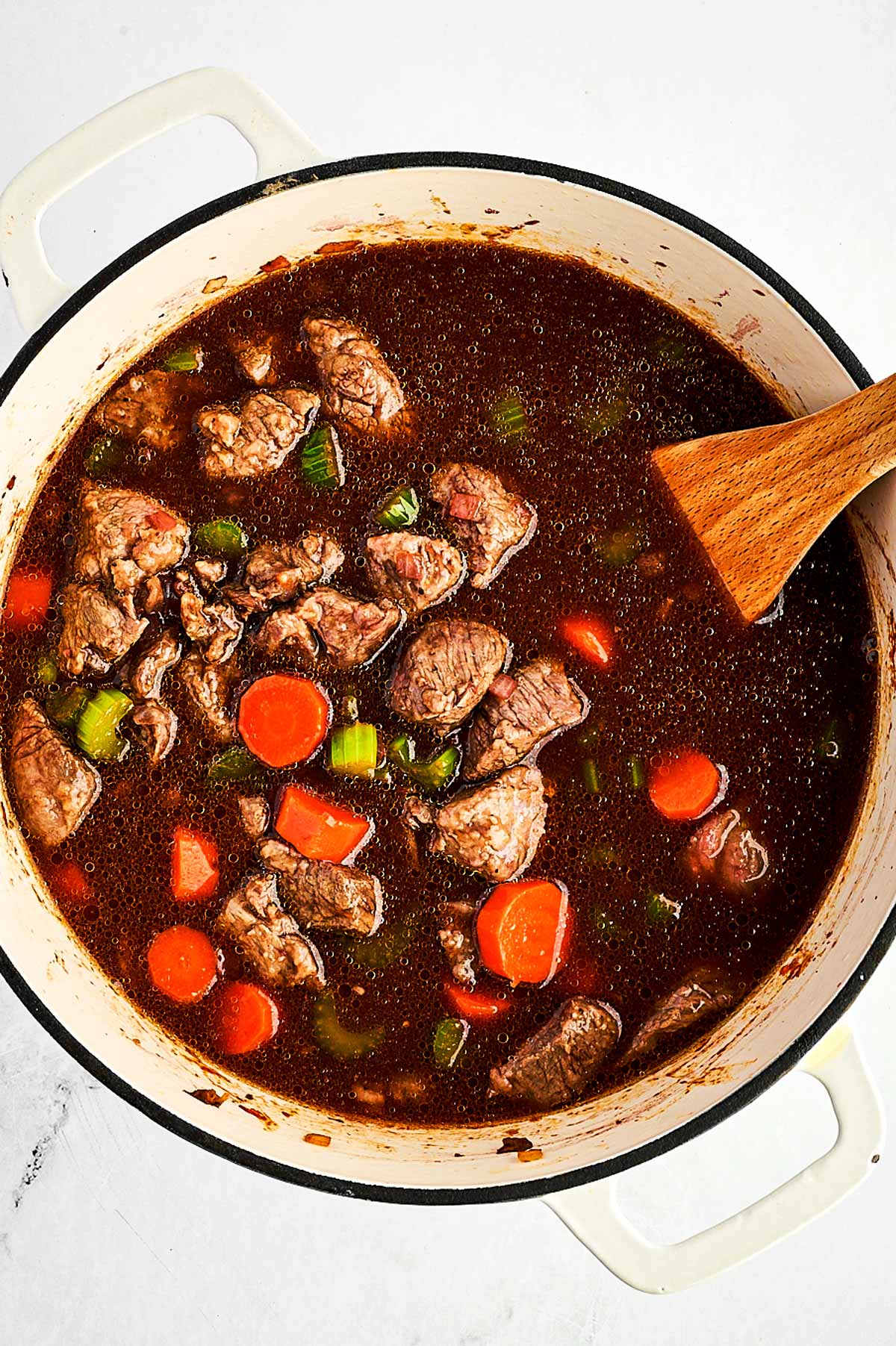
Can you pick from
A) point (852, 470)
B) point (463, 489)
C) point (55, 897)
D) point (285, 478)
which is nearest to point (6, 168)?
point (285, 478)

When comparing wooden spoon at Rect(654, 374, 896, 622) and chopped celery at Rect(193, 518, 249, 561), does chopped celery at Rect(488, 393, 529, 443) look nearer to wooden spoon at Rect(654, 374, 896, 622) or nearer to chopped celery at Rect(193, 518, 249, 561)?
wooden spoon at Rect(654, 374, 896, 622)

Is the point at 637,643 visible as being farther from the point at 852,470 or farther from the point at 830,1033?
the point at 830,1033

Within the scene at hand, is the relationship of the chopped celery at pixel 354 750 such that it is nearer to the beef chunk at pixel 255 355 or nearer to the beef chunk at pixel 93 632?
the beef chunk at pixel 93 632

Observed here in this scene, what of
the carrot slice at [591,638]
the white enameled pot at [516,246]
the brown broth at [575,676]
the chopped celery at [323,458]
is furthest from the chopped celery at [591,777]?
the chopped celery at [323,458]

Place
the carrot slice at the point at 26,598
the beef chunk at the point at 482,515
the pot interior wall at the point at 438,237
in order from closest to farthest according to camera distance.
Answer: the pot interior wall at the point at 438,237
the beef chunk at the point at 482,515
the carrot slice at the point at 26,598

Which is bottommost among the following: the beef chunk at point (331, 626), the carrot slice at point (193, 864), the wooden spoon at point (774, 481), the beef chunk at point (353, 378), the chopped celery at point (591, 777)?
the carrot slice at point (193, 864)

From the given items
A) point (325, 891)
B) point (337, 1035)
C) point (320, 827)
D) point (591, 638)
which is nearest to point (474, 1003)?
point (337, 1035)

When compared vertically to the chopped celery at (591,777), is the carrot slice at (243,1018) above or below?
below
